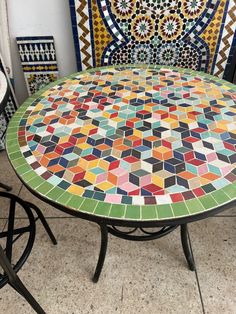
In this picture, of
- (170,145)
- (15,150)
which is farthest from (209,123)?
(15,150)

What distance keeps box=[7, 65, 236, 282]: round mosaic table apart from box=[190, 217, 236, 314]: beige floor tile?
0.39 ft

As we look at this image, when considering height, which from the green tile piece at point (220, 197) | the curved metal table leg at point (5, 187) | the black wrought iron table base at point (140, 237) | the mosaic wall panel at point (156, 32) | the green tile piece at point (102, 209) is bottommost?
the curved metal table leg at point (5, 187)

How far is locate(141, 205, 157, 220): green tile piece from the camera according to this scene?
0.85 m

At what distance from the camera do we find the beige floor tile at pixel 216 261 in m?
1.38

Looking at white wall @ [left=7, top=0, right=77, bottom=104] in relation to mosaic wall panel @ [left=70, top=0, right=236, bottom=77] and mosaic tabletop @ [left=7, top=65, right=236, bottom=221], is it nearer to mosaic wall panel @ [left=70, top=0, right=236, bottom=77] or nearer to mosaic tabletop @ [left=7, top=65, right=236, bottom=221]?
mosaic wall panel @ [left=70, top=0, right=236, bottom=77]

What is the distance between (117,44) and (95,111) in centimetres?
74

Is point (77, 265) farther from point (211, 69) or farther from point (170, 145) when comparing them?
point (211, 69)

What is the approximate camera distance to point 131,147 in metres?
1.08

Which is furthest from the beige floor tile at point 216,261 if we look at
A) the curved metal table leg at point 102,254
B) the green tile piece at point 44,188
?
the green tile piece at point 44,188

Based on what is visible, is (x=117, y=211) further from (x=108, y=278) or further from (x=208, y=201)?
(x=108, y=278)

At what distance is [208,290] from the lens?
1.42 meters

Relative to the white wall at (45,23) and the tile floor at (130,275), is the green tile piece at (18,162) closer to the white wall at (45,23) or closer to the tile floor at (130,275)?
the tile floor at (130,275)

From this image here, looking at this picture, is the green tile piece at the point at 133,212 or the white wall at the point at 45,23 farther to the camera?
the white wall at the point at 45,23

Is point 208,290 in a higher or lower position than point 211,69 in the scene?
lower
